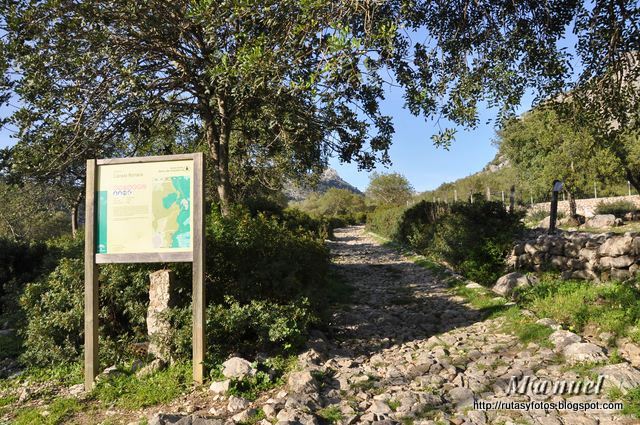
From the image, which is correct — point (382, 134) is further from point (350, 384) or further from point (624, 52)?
point (350, 384)

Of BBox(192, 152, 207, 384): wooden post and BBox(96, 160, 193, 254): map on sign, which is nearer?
BBox(192, 152, 207, 384): wooden post

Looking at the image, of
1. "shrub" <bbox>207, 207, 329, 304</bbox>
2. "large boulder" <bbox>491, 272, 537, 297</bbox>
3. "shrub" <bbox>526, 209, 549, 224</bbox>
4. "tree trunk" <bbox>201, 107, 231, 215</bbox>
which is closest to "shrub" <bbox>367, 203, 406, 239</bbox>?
"shrub" <bbox>526, 209, 549, 224</bbox>

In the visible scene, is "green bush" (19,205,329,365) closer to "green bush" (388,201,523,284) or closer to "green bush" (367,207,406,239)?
"green bush" (388,201,523,284)

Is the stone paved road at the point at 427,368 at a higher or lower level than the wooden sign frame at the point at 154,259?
lower

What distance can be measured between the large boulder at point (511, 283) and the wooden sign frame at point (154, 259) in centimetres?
566

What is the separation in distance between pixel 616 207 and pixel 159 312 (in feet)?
94.4

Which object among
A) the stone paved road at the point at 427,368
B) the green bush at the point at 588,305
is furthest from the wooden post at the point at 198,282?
the green bush at the point at 588,305

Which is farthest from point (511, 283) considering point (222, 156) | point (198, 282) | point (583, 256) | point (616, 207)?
point (616, 207)

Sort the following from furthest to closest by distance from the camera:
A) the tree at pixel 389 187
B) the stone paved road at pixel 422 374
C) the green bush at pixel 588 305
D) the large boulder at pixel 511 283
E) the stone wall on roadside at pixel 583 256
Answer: the tree at pixel 389 187 → the large boulder at pixel 511 283 → the stone wall on roadside at pixel 583 256 → the green bush at pixel 588 305 → the stone paved road at pixel 422 374

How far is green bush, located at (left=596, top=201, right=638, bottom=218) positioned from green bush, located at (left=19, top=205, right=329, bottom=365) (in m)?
26.0

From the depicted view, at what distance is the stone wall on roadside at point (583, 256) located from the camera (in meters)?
7.60

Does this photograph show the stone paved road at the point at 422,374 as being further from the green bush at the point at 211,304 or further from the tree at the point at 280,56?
the tree at the point at 280,56

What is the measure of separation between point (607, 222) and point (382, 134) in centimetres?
1753

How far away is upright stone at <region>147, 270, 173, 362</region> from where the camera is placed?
4809mm
